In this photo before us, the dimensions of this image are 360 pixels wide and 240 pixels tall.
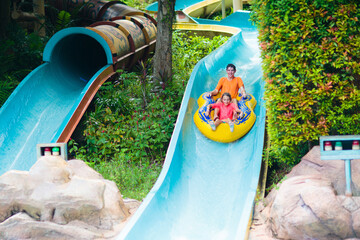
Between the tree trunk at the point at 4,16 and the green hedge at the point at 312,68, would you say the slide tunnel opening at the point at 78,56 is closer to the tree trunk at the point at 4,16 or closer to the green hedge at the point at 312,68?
the tree trunk at the point at 4,16

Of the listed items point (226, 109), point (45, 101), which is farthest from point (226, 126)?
point (45, 101)

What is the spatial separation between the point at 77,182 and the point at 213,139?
102 inches

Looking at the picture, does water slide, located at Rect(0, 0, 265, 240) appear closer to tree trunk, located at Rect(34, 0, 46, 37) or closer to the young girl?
the young girl

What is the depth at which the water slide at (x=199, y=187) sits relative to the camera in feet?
18.9

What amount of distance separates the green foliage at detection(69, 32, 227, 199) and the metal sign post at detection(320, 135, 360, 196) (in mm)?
3024

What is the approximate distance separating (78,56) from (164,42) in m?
2.75

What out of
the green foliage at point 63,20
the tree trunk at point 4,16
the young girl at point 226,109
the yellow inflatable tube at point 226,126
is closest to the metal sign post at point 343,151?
the yellow inflatable tube at point 226,126

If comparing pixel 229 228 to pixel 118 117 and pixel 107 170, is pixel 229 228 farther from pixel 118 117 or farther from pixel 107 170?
pixel 118 117

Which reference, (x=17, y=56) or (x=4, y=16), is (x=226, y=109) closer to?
(x=17, y=56)

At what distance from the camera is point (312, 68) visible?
6141 mm

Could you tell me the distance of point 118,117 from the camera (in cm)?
937

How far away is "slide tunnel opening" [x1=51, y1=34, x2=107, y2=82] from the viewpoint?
413 inches

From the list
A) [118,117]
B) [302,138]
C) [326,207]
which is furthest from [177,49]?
[326,207]

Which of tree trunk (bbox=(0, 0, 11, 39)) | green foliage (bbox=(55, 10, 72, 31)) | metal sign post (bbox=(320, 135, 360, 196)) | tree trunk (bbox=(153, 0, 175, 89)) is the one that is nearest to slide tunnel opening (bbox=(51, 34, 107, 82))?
green foliage (bbox=(55, 10, 72, 31))
